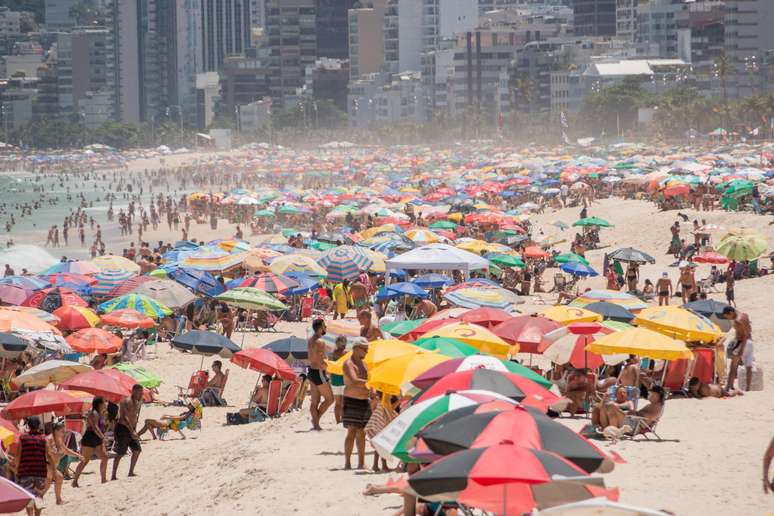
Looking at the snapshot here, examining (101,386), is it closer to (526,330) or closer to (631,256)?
(526,330)

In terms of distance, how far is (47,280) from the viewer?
71.1ft

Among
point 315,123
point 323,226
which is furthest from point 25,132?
point 323,226

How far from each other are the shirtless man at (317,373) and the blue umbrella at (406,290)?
7.43 meters

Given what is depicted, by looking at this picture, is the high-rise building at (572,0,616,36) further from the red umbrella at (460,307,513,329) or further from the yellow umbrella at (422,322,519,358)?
the yellow umbrella at (422,322,519,358)

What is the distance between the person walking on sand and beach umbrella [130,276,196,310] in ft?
31.0

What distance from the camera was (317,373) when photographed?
11117 millimetres

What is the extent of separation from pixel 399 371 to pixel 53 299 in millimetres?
10931

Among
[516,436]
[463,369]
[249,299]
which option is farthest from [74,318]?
[516,436]

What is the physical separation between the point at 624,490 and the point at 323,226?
32.9m

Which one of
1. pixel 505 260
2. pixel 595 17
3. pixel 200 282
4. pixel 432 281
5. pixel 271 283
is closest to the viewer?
pixel 432 281

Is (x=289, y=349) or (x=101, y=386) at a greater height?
(x=101, y=386)

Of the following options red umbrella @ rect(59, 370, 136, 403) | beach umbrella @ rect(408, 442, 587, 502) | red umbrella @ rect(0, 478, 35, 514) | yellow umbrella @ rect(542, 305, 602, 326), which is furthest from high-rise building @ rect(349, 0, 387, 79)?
beach umbrella @ rect(408, 442, 587, 502)

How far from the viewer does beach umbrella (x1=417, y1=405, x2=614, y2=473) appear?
6574mm

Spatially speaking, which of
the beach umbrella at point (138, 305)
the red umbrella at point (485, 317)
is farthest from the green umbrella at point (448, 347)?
the beach umbrella at point (138, 305)
